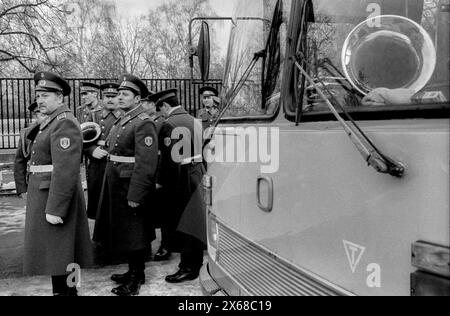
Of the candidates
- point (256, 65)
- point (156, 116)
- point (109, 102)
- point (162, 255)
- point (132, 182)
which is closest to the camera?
point (256, 65)

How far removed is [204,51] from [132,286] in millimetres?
2205

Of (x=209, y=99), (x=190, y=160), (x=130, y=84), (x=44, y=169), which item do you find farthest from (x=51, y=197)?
(x=209, y=99)

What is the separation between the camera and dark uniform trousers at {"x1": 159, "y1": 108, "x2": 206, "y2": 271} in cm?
440

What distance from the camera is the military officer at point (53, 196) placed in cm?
331

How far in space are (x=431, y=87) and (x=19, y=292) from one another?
3879 millimetres

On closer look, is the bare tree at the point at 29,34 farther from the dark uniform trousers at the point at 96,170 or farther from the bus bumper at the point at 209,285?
the bus bumper at the point at 209,285

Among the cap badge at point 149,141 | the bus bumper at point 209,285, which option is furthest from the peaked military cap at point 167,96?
the bus bumper at point 209,285

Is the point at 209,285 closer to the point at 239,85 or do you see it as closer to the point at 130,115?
the point at 239,85

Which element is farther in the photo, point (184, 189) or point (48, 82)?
point (184, 189)

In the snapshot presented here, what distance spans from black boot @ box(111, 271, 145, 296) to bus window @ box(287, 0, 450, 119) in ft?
8.39

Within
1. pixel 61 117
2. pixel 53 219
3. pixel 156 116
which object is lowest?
pixel 53 219

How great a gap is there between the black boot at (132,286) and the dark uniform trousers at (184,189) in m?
0.47

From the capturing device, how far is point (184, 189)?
4496 millimetres

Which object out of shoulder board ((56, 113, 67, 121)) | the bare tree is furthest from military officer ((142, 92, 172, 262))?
the bare tree
